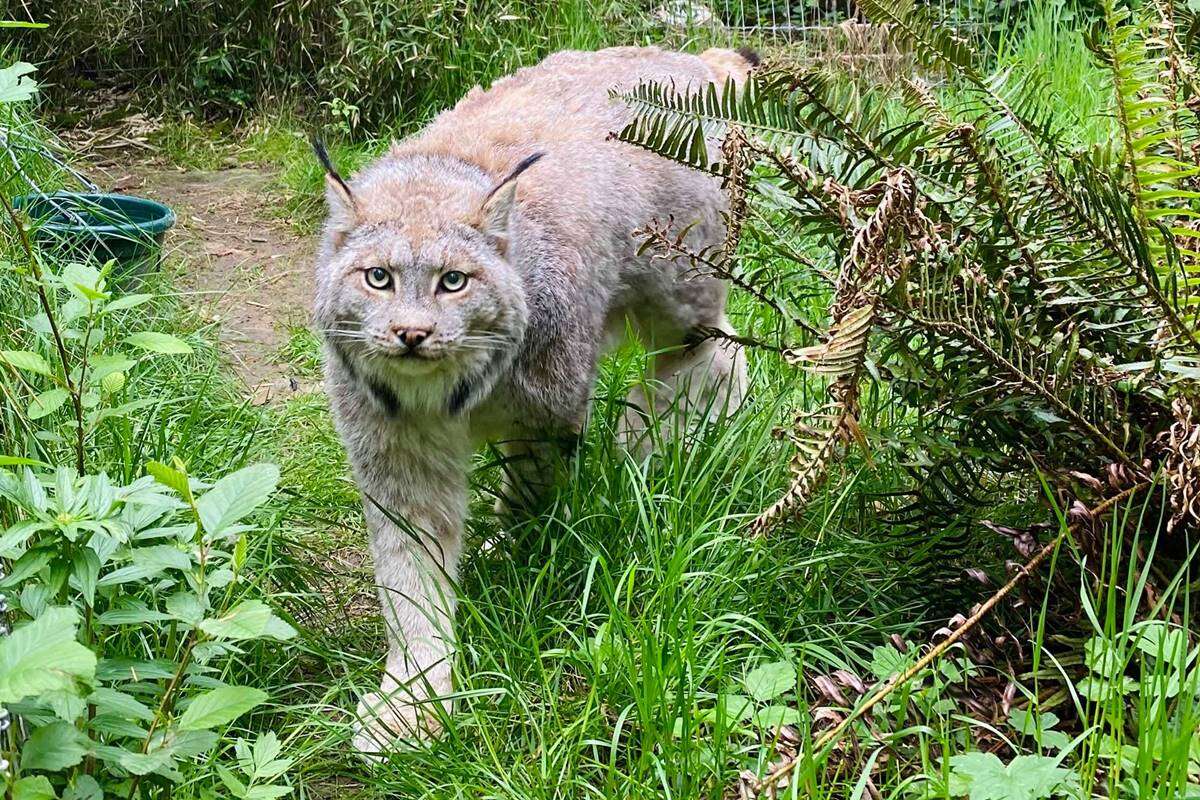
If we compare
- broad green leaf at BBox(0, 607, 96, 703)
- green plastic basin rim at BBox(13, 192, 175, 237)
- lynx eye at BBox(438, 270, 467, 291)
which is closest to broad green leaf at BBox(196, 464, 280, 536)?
broad green leaf at BBox(0, 607, 96, 703)

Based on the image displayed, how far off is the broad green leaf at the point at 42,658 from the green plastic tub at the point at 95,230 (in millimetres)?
3163

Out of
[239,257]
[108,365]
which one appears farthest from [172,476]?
[239,257]

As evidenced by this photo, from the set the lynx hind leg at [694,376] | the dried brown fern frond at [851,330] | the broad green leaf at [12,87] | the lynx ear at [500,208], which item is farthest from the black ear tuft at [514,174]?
the broad green leaf at [12,87]

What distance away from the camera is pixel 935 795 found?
2.73 m

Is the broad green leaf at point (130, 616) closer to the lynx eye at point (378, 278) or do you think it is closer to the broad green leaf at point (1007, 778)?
the lynx eye at point (378, 278)

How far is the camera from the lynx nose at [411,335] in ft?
11.6

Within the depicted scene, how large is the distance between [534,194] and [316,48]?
4.92 m

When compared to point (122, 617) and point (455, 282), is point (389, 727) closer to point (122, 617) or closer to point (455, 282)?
point (122, 617)

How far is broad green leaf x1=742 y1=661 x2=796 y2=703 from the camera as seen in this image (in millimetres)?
3088

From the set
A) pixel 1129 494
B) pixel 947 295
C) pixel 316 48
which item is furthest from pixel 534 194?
pixel 316 48

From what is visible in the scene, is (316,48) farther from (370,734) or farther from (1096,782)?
(1096,782)

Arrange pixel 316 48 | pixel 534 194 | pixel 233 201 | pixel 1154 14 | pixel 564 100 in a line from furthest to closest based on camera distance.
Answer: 1. pixel 316 48
2. pixel 233 201
3. pixel 564 100
4. pixel 534 194
5. pixel 1154 14

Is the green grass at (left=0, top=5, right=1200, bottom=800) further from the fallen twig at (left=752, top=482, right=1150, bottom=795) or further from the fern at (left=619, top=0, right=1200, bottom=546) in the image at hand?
the fern at (left=619, top=0, right=1200, bottom=546)

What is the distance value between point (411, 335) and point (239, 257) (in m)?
3.98
